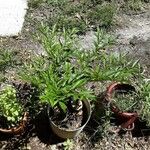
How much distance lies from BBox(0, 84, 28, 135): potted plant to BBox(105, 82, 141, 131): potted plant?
106 cm

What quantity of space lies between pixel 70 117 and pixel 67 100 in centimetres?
54

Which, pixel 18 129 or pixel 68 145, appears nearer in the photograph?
pixel 18 129

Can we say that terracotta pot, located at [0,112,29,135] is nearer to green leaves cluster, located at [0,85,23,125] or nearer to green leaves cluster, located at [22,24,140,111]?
green leaves cluster, located at [0,85,23,125]

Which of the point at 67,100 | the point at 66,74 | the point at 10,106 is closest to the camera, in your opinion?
the point at 66,74

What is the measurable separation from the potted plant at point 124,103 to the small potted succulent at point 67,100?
0.33 m

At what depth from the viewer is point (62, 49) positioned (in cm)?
457

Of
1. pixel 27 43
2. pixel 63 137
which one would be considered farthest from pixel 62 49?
pixel 27 43

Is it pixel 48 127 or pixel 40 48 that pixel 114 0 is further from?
pixel 48 127

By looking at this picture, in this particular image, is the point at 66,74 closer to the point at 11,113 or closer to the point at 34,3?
the point at 11,113

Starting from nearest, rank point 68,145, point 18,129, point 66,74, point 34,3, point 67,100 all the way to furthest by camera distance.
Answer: point 66,74 < point 67,100 < point 18,129 < point 68,145 < point 34,3

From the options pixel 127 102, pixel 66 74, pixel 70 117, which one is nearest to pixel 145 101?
pixel 127 102

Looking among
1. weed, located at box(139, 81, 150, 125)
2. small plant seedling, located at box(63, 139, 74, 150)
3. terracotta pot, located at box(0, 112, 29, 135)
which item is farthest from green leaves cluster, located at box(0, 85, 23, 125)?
weed, located at box(139, 81, 150, 125)

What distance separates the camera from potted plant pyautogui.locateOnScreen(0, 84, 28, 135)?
15.3 feet

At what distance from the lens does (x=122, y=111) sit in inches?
195
